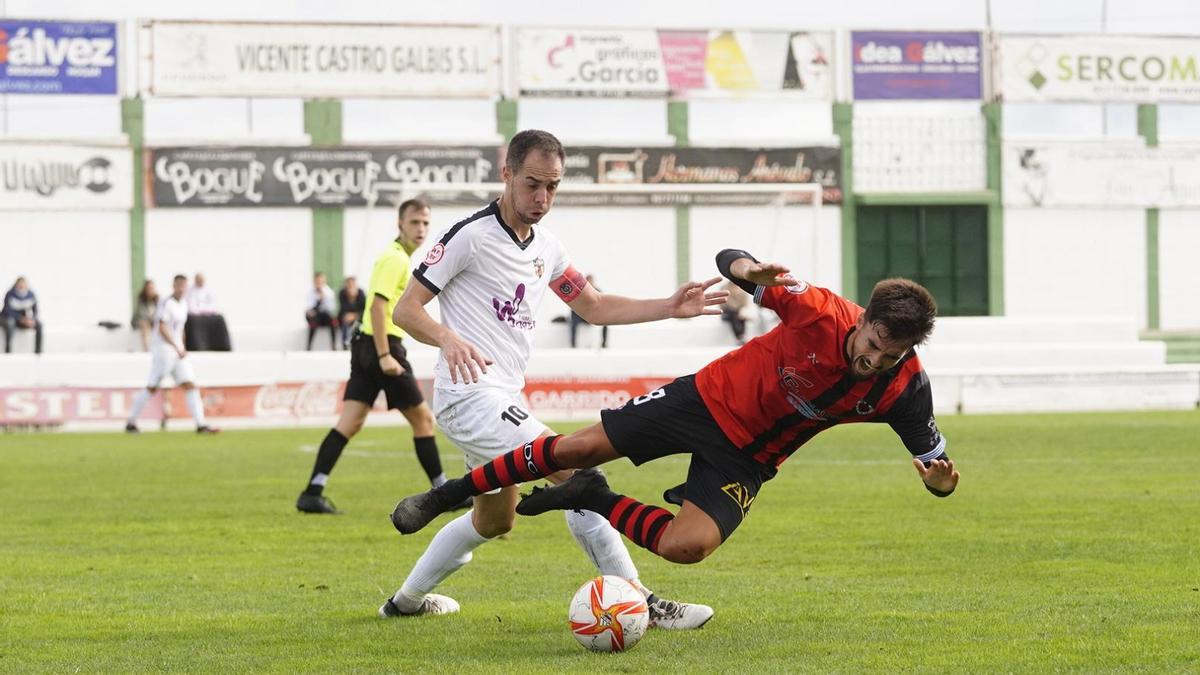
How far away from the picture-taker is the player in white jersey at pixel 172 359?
76.3 ft

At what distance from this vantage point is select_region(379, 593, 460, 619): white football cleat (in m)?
7.37

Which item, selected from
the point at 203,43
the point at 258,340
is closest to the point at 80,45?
the point at 203,43

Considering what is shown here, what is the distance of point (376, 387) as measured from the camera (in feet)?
40.0

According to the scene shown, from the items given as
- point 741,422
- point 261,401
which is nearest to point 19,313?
point 261,401

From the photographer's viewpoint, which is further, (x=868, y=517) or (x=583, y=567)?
(x=868, y=517)

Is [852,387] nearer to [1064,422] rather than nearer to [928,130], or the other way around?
[1064,422]

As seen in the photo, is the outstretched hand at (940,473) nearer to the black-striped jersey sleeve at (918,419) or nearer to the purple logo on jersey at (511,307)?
the black-striped jersey sleeve at (918,419)

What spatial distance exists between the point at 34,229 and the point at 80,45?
4268mm

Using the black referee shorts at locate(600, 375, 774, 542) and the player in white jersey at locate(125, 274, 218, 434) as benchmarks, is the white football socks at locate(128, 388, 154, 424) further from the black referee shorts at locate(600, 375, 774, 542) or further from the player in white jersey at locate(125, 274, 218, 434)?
the black referee shorts at locate(600, 375, 774, 542)

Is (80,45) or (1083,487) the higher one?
(80,45)

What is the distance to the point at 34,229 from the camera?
38.2 meters

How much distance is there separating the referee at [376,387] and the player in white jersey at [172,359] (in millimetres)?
11293

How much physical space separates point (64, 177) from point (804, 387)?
3422 cm

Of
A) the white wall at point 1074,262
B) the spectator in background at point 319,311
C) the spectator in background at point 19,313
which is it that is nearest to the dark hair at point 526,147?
the spectator in background at point 319,311
